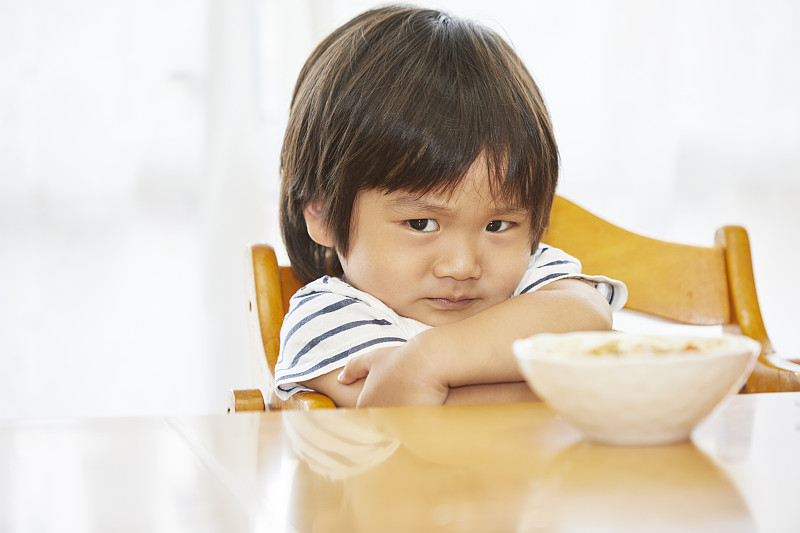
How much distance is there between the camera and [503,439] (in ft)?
1.43

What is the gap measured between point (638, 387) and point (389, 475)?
4.7 inches

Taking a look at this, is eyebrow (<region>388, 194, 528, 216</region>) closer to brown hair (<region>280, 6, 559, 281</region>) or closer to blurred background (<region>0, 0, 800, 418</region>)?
brown hair (<region>280, 6, 559, 281</region>)

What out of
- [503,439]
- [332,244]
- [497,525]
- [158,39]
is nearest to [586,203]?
[158,39]

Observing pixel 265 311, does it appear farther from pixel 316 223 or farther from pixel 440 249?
pixel 440 249

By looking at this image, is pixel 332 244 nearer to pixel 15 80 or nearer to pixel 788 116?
pixel 15 80

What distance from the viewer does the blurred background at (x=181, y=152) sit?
6.18 feet

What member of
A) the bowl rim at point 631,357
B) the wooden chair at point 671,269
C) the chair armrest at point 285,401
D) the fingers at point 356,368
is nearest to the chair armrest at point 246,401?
the chair armrest at point 285,401

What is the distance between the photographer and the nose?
0.86 m

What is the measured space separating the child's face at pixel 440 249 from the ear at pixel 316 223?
4cm

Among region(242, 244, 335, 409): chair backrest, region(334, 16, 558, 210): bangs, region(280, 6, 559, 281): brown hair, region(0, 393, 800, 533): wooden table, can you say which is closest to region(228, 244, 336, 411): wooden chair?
region(242, 244, 335, 409): chair backrest

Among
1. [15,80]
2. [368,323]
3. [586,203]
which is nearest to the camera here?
[368,323]

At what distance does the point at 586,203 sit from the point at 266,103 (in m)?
0.80

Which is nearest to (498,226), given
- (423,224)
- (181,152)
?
(423,224)

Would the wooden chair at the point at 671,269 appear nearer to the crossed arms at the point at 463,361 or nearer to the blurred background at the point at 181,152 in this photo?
the crossed arms at the point at 463,361
